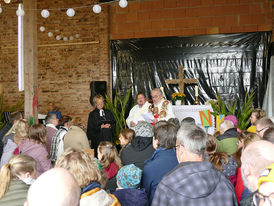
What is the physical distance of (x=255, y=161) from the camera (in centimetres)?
145

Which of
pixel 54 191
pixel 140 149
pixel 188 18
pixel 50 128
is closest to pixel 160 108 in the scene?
pixel 50 128

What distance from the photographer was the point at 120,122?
26.3 ft

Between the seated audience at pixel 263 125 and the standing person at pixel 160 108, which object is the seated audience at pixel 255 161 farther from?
the standing person at pixel 160 108

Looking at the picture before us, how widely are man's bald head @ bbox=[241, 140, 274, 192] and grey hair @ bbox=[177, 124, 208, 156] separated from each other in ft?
1.64

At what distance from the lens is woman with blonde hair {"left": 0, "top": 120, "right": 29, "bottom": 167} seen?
4.05m

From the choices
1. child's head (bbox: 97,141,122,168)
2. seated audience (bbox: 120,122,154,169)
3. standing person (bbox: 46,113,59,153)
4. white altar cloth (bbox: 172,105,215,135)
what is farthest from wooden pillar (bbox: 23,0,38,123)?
seated audience (bbox: 120,122,154,169)

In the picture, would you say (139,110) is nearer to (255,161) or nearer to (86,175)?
(86,175)

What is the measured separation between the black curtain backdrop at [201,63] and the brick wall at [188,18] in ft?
0.71

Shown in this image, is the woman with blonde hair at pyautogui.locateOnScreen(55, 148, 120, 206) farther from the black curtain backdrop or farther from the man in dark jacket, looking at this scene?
the black curtain backdrop

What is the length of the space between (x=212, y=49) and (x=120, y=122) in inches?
122

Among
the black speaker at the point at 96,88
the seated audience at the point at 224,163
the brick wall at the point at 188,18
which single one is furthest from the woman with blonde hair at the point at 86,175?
the brick wall at the point at 188,18

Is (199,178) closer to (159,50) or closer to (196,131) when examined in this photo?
(196,131)

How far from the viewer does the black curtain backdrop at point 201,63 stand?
8477 millimetres

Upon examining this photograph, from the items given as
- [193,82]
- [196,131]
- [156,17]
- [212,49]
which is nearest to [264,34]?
[212,49]
